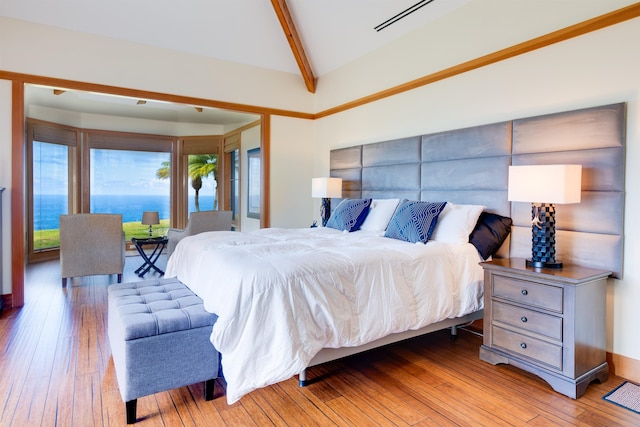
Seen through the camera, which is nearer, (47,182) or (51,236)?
(47,182)

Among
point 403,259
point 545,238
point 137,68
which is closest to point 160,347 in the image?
point 403,259

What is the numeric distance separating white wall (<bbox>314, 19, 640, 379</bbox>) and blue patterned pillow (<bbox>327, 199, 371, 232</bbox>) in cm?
96

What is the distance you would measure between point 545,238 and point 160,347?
8.12 feet

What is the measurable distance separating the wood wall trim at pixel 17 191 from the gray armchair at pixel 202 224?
183 cm

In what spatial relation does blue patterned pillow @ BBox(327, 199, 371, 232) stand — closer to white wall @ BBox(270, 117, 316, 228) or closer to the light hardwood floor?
the light hardwood floor

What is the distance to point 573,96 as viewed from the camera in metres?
2.75

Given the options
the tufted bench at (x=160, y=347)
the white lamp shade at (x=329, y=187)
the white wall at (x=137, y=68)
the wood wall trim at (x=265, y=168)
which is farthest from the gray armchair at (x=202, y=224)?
the tufted bench at (x=160, y=347)

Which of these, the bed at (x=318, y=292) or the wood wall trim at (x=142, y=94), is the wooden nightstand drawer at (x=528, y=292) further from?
the wood wall trim at (x=142, y=94)

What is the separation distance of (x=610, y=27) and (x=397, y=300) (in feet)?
7.68

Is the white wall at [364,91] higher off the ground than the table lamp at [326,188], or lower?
higher

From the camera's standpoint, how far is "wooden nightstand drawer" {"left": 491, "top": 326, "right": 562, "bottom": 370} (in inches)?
90.0

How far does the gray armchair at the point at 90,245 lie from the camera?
4.53 m

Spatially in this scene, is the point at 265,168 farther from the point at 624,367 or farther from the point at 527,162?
the point at 624,367

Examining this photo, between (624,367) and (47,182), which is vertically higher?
(47,182)
